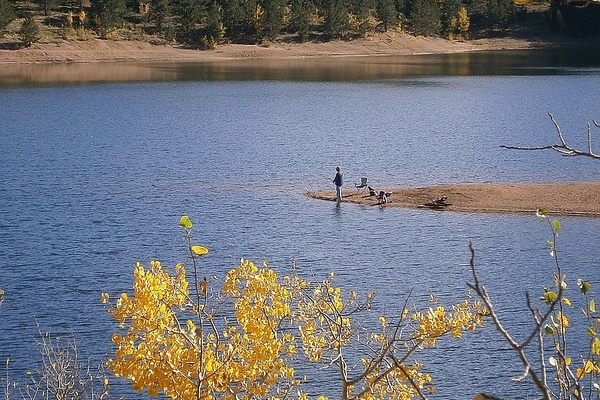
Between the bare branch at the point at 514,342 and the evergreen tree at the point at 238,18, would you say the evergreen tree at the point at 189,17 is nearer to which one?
the evergreen tree at the point at 238,18

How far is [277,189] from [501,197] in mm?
9529

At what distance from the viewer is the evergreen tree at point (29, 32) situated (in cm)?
11125

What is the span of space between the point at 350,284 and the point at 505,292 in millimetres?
4229

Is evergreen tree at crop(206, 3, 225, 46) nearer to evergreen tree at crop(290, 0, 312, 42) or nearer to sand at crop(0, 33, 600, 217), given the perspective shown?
sand at crop(0, 33, 600, 217)

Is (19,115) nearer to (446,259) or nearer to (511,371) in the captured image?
(446,259)

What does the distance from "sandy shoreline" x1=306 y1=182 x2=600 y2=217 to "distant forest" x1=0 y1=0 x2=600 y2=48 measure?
265 feet

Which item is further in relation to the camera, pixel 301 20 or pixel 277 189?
pixel 301 20

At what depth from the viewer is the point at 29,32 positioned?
111875mm

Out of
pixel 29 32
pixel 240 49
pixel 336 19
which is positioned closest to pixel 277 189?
pixel 29 32

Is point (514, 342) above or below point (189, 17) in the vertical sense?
below

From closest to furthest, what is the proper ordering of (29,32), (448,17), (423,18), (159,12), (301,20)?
(29,32), (159,12), (301,20), (423,18), (448,17)

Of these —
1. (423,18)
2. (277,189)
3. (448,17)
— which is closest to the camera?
(277,189)

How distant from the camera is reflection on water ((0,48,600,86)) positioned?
97225 mm

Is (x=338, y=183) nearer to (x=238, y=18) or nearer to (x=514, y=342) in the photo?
(x=514, y=342)
